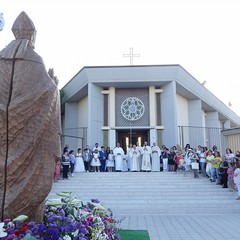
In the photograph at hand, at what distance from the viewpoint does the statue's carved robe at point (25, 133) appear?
2.88 meters

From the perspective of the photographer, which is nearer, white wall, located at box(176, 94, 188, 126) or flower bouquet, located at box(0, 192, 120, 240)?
flower bouquet, located at box(0, 192, 120, 240)

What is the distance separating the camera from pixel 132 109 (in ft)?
63.4

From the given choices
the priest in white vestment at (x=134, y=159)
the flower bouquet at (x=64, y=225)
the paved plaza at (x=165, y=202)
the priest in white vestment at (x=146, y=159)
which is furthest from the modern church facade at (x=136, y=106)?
the flower bouquet at (x=64, y=225)

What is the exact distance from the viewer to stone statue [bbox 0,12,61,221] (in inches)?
113

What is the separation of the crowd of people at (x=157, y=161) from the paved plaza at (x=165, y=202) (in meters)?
0.47

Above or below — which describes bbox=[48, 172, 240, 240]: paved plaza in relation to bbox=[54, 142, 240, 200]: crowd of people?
below

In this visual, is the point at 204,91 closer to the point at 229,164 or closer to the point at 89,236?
the point at 229,164

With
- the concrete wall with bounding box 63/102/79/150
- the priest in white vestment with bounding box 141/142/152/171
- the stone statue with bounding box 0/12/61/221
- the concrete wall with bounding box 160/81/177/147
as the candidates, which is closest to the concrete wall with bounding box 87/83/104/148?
the concrete wall with bounding box 63/102/79/150

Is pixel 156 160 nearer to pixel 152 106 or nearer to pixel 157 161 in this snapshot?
pixel 157 161

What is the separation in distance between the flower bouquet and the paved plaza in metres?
2.93

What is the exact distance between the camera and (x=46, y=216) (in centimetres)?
331

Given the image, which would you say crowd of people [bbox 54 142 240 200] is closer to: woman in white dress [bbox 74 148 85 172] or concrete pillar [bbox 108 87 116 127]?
woman in white dress [bbox 74 148 85 172]

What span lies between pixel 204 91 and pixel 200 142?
4.23 m

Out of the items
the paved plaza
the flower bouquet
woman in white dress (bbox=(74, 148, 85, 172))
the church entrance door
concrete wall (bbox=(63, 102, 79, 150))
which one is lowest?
the paved plaza
